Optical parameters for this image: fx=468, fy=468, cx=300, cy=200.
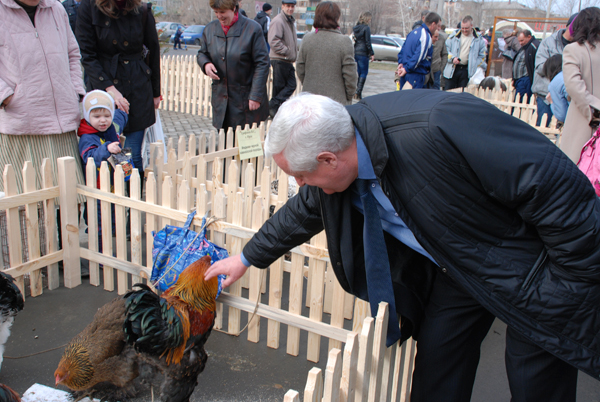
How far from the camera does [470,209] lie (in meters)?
1.60

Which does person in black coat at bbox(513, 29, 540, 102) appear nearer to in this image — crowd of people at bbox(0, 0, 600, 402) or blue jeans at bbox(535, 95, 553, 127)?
blue jeans at bbox(535, 95, 553, 127)

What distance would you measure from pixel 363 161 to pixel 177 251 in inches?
76.0

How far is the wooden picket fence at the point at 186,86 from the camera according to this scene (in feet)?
37.2

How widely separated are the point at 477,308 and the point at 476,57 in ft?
34.5

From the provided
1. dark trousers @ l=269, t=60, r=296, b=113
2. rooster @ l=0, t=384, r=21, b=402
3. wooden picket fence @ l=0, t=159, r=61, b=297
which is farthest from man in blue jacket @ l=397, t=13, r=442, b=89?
rooster @ l=0, t=384, r=21, b=402

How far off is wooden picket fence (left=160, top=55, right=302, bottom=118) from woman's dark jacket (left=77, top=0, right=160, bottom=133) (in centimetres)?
659

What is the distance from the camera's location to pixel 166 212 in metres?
3.44

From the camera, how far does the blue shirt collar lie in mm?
1695

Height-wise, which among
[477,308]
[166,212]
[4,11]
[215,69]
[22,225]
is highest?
[4,11]

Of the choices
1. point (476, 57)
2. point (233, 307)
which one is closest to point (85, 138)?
point (233, 307)

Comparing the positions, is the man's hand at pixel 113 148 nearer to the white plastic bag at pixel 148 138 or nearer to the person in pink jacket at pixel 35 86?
the person in pink jacket at pixel 35 86

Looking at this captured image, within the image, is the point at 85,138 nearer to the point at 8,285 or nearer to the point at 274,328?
the point at 8,285

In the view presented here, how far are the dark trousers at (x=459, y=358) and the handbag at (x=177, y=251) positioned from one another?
157cm

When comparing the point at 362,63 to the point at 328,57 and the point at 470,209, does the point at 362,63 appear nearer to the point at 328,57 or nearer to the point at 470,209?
the point at 328,57
